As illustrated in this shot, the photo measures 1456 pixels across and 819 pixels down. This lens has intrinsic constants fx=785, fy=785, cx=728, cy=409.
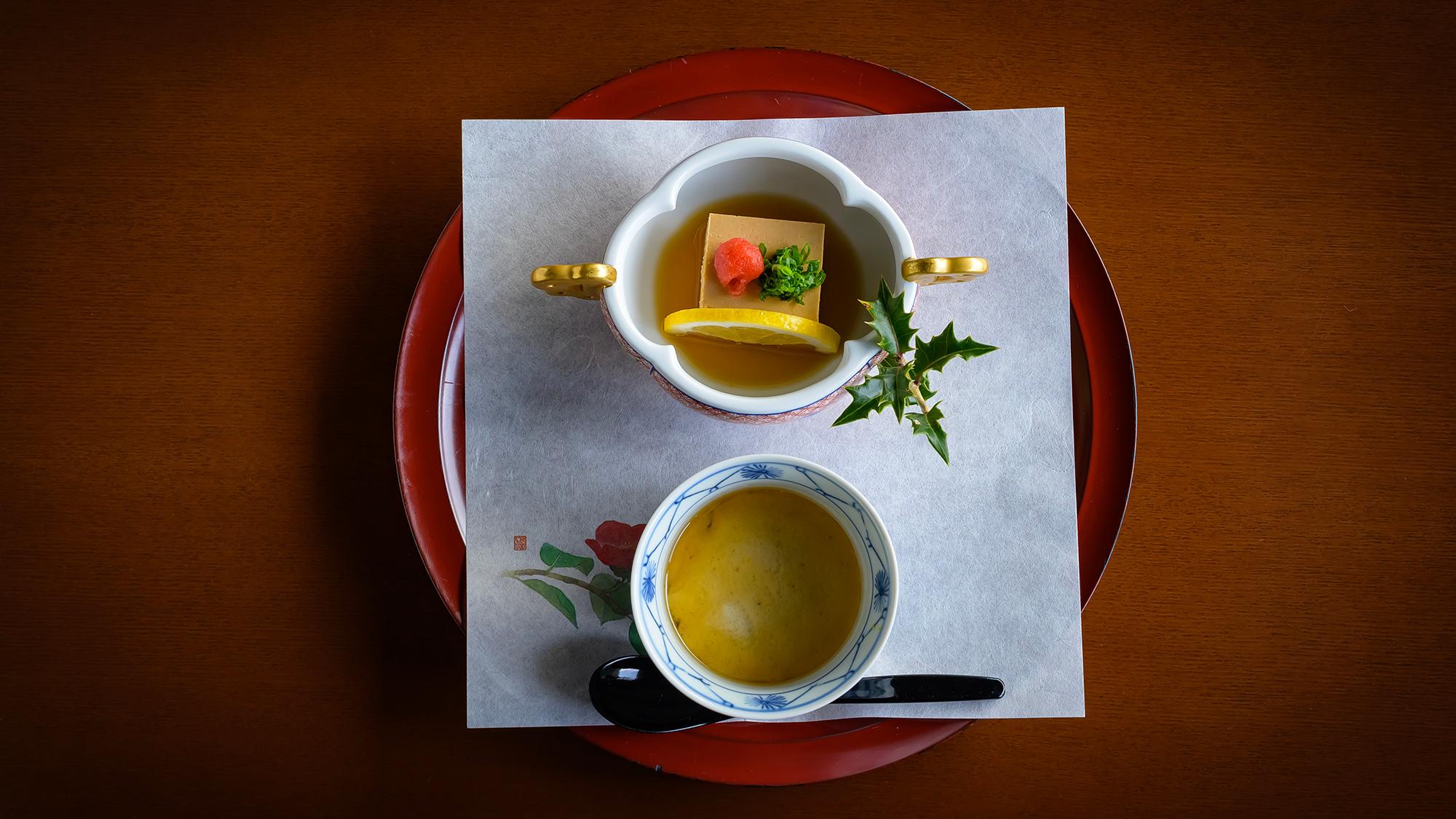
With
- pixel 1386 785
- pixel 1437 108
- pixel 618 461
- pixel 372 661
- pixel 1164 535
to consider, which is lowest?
pixel 1386 785

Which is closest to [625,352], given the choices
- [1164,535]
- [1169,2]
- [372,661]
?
[372,661]

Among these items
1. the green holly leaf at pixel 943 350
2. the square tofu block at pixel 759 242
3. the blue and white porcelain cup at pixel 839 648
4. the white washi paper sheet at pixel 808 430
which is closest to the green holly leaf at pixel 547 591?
the white washi paper sheet at pixel 808 430

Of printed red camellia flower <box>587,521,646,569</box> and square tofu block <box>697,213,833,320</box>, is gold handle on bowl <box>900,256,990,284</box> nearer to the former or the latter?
square tofu block <box>697,213,833,320</box>

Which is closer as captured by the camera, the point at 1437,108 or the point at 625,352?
the point at 625,352

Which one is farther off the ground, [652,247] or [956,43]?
[956,43]

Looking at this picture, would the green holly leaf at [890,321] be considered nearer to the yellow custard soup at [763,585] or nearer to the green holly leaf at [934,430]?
the green holly leaf at [934,430]

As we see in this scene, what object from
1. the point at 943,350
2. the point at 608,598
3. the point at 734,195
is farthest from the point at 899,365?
the point at 608,598

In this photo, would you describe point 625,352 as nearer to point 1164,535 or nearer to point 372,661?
point 372,661
